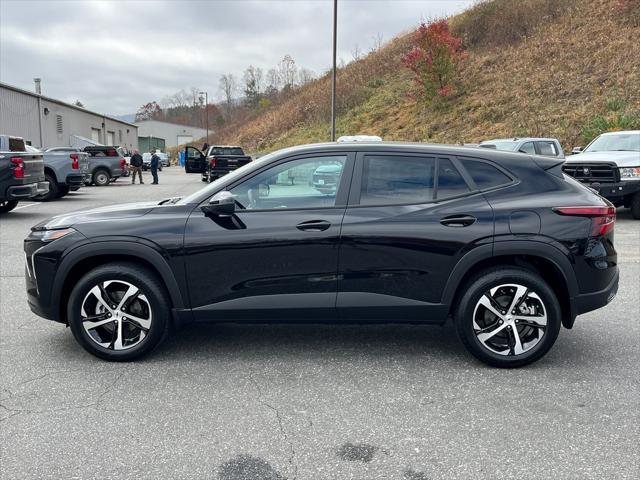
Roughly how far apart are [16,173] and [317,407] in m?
10.9

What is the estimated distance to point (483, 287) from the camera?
4.17 m

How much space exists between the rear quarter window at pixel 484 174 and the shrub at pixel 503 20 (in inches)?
1366

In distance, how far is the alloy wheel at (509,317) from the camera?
4.17 m

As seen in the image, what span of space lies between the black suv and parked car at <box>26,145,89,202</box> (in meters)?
15.3

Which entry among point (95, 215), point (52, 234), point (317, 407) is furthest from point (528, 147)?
point (52, 234)

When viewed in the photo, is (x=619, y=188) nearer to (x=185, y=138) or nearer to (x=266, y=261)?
(x=266, y=261)

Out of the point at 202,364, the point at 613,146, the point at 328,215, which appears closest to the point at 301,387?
the point at 202,364

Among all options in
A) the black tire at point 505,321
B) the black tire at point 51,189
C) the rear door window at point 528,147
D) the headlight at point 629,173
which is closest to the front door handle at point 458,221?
the black tire at point 505,321

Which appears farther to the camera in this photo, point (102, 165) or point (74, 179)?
point (102, 165)

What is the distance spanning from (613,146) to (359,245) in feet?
37.5

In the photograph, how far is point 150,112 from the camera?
12131cm

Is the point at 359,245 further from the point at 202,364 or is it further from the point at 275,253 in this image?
the point at 202,364

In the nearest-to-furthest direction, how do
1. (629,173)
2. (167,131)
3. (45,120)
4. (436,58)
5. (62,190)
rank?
(629,173), (62,190), (436,58), (45,120), (167,131)

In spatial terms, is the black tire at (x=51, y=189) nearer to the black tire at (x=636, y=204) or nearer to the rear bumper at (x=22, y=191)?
the rear bumper at (x=22, y=191)
